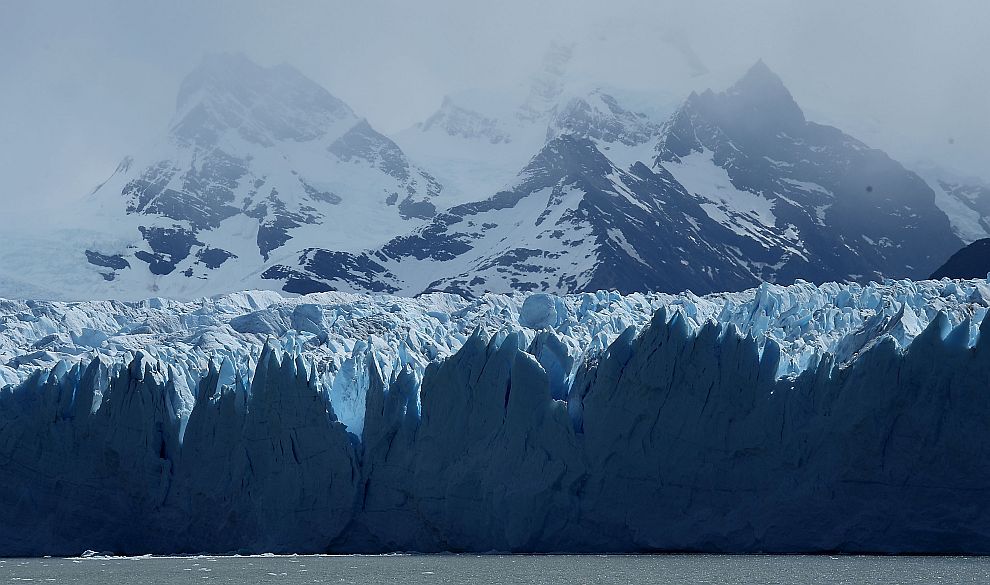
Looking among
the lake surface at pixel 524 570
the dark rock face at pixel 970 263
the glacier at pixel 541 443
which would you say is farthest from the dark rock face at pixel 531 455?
the dark rock face at pixel 970 263

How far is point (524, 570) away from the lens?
4000cm

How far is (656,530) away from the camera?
42.1 m

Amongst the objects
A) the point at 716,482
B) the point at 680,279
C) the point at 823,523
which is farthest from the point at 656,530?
the point at 680,279

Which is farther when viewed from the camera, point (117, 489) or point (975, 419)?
point (117, 489)

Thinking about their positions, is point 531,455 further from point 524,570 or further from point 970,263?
point 970,263

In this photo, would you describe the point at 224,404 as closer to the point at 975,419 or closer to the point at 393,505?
the point at 393,505

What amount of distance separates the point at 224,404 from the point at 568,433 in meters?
12.5

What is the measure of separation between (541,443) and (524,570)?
201 inches

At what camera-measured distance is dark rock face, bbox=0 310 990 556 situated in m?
39.8

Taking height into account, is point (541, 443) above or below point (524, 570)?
above

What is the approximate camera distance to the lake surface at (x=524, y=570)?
117ft

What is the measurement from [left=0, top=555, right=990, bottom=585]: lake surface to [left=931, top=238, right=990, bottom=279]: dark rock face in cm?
6450

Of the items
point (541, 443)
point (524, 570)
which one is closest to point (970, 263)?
point (541, 443)

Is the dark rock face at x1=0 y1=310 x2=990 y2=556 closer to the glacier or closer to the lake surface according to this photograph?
the glacier
